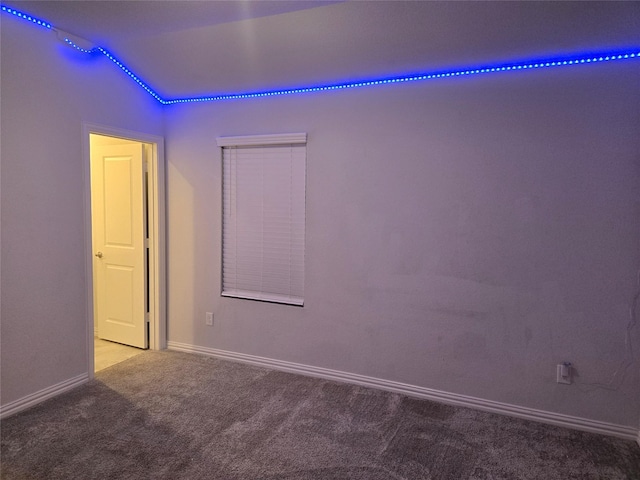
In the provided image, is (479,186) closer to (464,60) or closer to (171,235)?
(464,60)

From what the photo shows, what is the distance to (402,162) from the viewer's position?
3.05 metres

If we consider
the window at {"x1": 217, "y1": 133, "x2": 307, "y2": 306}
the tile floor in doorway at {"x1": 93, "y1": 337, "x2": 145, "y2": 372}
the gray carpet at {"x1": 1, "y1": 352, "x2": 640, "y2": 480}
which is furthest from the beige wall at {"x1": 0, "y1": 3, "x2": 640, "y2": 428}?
the tile floor in doorway at {"x1": 93, "y1": 337, "x2": 145, "y2": 372}

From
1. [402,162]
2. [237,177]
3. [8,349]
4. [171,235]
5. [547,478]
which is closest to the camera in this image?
[547,478]

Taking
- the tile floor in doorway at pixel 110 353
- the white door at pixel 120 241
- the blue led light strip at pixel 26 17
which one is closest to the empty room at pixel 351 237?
the blue led light strip at pixel 26 17

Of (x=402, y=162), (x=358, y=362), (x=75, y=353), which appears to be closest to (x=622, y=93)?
(x=402, y=162)

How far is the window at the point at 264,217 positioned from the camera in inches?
137

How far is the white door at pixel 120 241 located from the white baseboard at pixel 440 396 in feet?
2.22

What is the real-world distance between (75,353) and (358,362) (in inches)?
86.9

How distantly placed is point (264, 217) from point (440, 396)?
6.71 feet

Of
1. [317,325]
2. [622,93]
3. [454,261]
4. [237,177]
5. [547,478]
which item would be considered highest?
[622,93]

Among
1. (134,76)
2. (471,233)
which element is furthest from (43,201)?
(471,233)

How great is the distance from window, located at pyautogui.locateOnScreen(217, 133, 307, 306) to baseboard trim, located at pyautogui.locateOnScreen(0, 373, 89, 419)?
133cm

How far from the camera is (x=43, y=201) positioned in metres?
2.84

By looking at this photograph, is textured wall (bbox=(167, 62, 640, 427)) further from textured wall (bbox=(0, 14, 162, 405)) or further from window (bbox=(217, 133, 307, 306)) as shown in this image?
textured wall (bbox=(0, 14, 162, 405))
